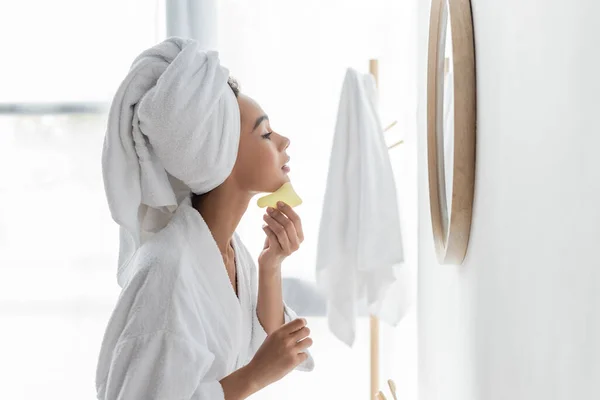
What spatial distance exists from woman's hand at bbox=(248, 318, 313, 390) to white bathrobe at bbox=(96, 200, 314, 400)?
0.07 meters

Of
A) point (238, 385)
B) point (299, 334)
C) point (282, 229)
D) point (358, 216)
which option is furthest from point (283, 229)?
point (358, 216)

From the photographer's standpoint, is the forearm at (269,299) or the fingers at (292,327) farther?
the forearm at (269,299)

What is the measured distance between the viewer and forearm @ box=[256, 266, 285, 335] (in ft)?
4.71

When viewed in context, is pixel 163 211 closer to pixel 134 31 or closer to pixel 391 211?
pixel 391 211

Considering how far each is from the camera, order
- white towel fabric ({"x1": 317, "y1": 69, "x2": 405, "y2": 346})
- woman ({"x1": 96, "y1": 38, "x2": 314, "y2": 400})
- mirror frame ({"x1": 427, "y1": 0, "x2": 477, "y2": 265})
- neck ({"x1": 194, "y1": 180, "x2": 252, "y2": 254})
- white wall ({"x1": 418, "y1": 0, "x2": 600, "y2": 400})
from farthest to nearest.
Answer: white towel fabric ({"x1": 317, "y1": 69, "x2": 405, "y2": 346}) → neck ({"x1": 194, "y1": 180, "x2": 252, "y2": 254}) → woman ({"x1": 96, "y1": 38, "x2": 314, "y2": 400}) → mirror frame ({"x1": 427, "y1": 0, "x2": 477, "y2": 265}) → white wall ({"x1": 418, "y1": 0, "x2": 600, "y2": 400})

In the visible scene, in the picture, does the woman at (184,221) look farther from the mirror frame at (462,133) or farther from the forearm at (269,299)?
the mirror frame at (462,133)

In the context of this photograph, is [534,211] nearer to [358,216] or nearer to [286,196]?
[286,196]

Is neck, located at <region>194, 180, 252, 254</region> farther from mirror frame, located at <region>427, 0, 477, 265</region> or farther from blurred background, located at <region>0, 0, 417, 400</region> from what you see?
blurred background, located at <region>0, 0, 417, 400</region>

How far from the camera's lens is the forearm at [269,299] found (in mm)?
1437

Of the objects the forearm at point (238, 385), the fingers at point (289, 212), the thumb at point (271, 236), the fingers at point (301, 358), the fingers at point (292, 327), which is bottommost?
the forearm at point (238, 385)

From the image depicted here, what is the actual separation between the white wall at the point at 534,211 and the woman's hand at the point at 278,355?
279 mm

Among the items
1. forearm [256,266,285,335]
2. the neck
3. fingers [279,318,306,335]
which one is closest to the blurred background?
forearm [256,266,285,335]

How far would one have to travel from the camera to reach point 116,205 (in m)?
1.21

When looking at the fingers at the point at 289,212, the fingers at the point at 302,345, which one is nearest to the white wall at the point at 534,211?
the fingers at the point at 302,345
